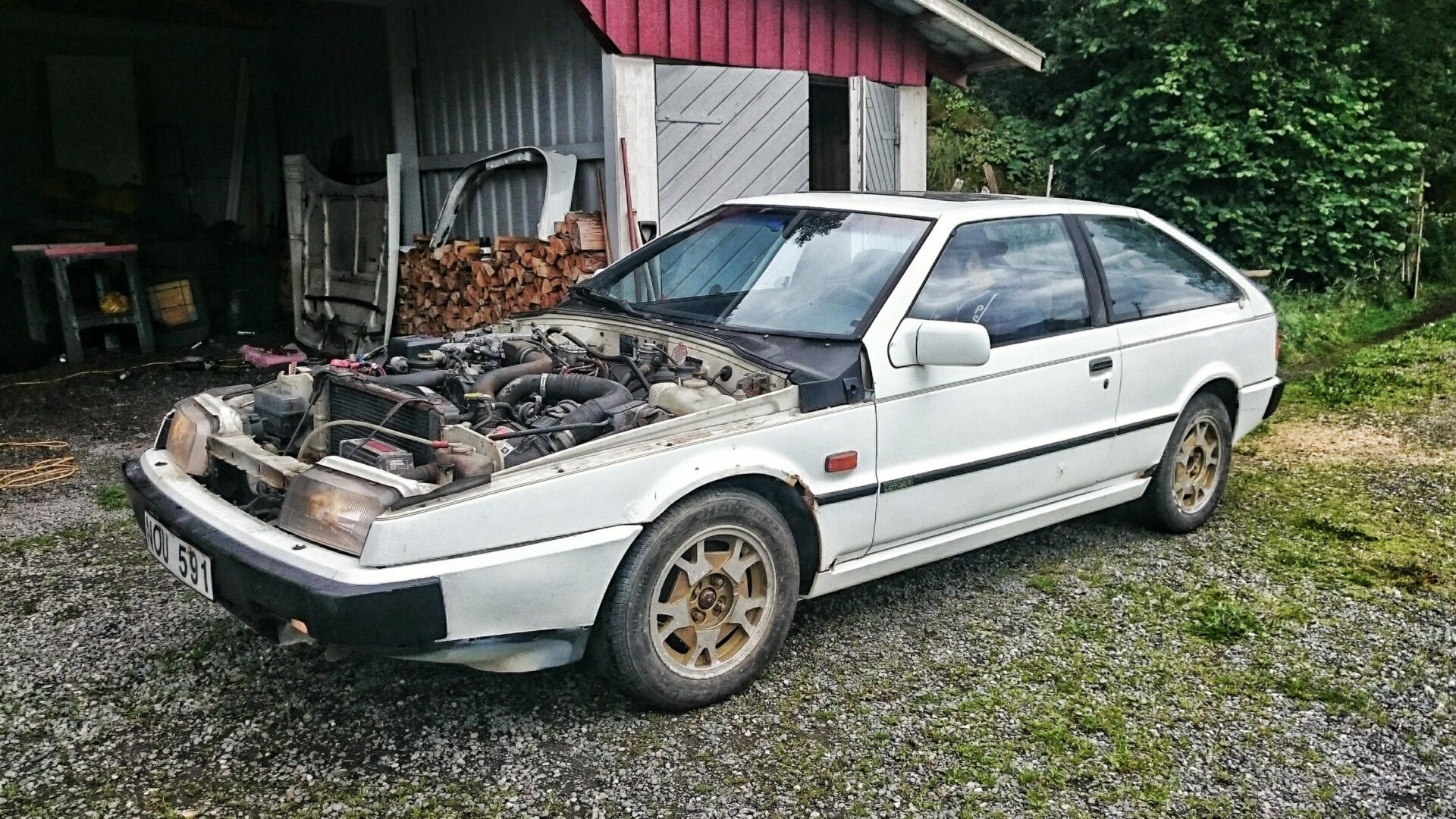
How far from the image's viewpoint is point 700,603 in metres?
3.46

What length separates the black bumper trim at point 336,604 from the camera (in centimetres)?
282

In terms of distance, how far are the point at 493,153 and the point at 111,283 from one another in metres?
4.13

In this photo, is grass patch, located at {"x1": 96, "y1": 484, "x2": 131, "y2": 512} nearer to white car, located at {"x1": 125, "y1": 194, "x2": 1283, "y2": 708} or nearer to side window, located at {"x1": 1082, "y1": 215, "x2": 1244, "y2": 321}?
white car, located at {"x1": 125, "y1": 194, "x2": 1283, "y2": 708}

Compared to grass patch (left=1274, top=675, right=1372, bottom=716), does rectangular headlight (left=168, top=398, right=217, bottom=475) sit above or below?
above

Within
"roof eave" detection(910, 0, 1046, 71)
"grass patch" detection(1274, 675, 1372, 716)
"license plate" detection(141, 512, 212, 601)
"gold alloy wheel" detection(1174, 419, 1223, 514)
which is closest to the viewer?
"license plate" detection(141, 512, 212, 601)

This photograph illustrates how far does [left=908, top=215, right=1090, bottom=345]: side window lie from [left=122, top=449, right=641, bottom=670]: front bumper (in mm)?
1530

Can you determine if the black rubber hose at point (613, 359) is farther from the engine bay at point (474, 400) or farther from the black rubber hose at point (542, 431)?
the black rubber hose at point (542, 431)

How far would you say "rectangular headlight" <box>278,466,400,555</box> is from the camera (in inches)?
117

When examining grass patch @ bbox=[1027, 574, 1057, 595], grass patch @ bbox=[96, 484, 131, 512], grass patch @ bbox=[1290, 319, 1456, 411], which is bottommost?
grass patch @ bbox=[1027, 574, 1057, 595]

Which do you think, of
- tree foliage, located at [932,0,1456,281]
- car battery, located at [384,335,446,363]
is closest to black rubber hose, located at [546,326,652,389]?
car battery, located at [384,335,446,363]

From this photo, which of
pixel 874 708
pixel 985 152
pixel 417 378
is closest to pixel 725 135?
pixel 417 378

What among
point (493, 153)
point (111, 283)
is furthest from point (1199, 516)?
point (111, 283)

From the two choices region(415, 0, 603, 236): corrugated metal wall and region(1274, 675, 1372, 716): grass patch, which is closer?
region(1274, 675, 1372, 716): grass patch

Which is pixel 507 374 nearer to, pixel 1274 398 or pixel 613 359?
pixel 613 359
